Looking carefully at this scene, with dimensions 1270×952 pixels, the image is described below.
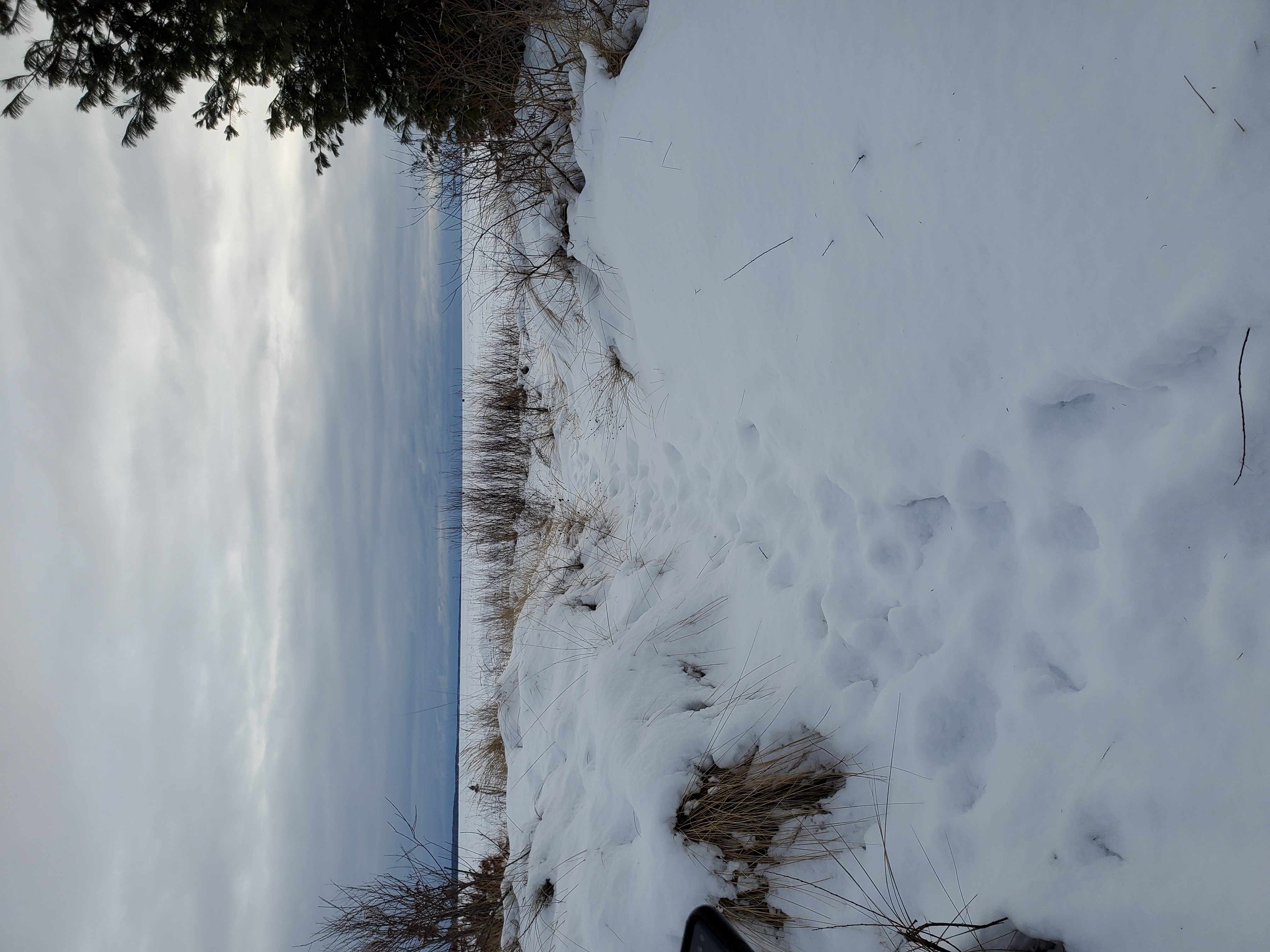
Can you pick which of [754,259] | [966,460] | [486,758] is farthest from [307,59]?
[486,758]

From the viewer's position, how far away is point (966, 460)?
1.65m

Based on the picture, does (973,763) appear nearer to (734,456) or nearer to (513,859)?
(734,456)

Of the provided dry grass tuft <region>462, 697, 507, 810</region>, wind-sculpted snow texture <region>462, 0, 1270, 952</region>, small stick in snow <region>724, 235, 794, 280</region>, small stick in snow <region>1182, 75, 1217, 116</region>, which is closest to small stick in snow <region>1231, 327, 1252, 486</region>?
wind-sculpted snow texture <region>462, 0, 1270, 952</region>

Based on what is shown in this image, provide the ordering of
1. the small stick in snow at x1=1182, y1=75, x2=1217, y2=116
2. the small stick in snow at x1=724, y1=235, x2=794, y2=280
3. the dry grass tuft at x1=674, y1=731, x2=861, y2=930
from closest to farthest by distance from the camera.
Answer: the small stick in snow at x1=1182, y1=75, x2=1217, y2=116 → the dry grass tuft at x1=674, y1=731, x2=861, y2=930 → the small stick in snow at x1=724, y1=235, x2=794, y2=280

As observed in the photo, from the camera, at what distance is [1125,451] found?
135 cm

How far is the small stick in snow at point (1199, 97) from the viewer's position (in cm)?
110

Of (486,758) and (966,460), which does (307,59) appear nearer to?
(966,460)

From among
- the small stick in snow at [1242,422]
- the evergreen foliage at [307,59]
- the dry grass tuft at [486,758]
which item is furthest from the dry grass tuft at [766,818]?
the evergreen foliage at [307,59]

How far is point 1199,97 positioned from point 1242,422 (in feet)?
2.06

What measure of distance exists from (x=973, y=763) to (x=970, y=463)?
2.64 feet

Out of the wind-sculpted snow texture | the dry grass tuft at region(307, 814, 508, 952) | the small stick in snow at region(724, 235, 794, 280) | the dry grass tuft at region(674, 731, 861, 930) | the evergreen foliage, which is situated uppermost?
the evergreen foliage

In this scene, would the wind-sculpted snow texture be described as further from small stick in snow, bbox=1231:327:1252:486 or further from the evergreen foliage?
the evergreen foliage

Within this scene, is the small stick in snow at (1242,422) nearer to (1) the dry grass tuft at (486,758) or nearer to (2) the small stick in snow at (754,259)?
(2) the small stick in snow at (754,259)

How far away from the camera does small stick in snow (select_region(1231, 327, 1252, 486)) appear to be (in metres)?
1.15
